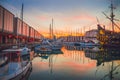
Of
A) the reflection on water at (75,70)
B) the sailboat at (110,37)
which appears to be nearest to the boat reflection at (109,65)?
the reflection on water at (75,70)

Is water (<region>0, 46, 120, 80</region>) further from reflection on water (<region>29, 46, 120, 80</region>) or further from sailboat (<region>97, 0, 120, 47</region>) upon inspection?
sailboat (<region>97, 0, 120, 47</region>)

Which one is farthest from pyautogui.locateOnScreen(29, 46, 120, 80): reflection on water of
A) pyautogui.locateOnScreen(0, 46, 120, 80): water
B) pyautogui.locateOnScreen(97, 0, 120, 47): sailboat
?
pyautogui.locateOnScreen(97, 0, 120, 47): sailboat

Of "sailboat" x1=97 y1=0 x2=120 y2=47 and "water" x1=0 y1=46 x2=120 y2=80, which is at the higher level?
"sailboat" x1=97 y1=0 x2=120 y2=47

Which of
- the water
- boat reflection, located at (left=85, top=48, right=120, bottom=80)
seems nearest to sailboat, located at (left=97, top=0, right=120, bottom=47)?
boat reflection, located at (left=85, top=48, right=120, bottom=80)

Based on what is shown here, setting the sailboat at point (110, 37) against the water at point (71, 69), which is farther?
the sailboat at point (110, 37)

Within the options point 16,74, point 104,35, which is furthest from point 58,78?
point 104,35

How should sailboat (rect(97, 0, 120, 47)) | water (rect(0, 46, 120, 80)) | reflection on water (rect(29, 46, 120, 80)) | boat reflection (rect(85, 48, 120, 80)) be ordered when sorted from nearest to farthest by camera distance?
water (rect(0, 46, 120, 80)), reflection on water (rect(29, 46, 120, 80)), boat reflection (rect(85, 48, 120, 80)), sailboat (rect(97, 0, 120, 47))

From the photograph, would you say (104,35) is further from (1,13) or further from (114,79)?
(114,79)

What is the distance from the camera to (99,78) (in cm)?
2277

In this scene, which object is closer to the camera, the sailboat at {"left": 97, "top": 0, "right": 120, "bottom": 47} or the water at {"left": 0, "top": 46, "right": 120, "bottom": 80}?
the water at {"left": 0, "top": 46, "right": 120, "bottom": 80}

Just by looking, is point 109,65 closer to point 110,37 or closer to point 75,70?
point 75,70

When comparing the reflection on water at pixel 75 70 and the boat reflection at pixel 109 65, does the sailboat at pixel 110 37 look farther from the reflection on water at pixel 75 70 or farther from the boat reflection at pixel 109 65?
the reflection on water at pixel 75 70

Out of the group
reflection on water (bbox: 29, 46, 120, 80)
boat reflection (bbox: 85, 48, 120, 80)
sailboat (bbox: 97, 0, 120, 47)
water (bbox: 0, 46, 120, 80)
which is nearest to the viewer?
water (bbox: 0, 46, 120, 80)

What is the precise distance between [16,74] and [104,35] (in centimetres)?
9663
